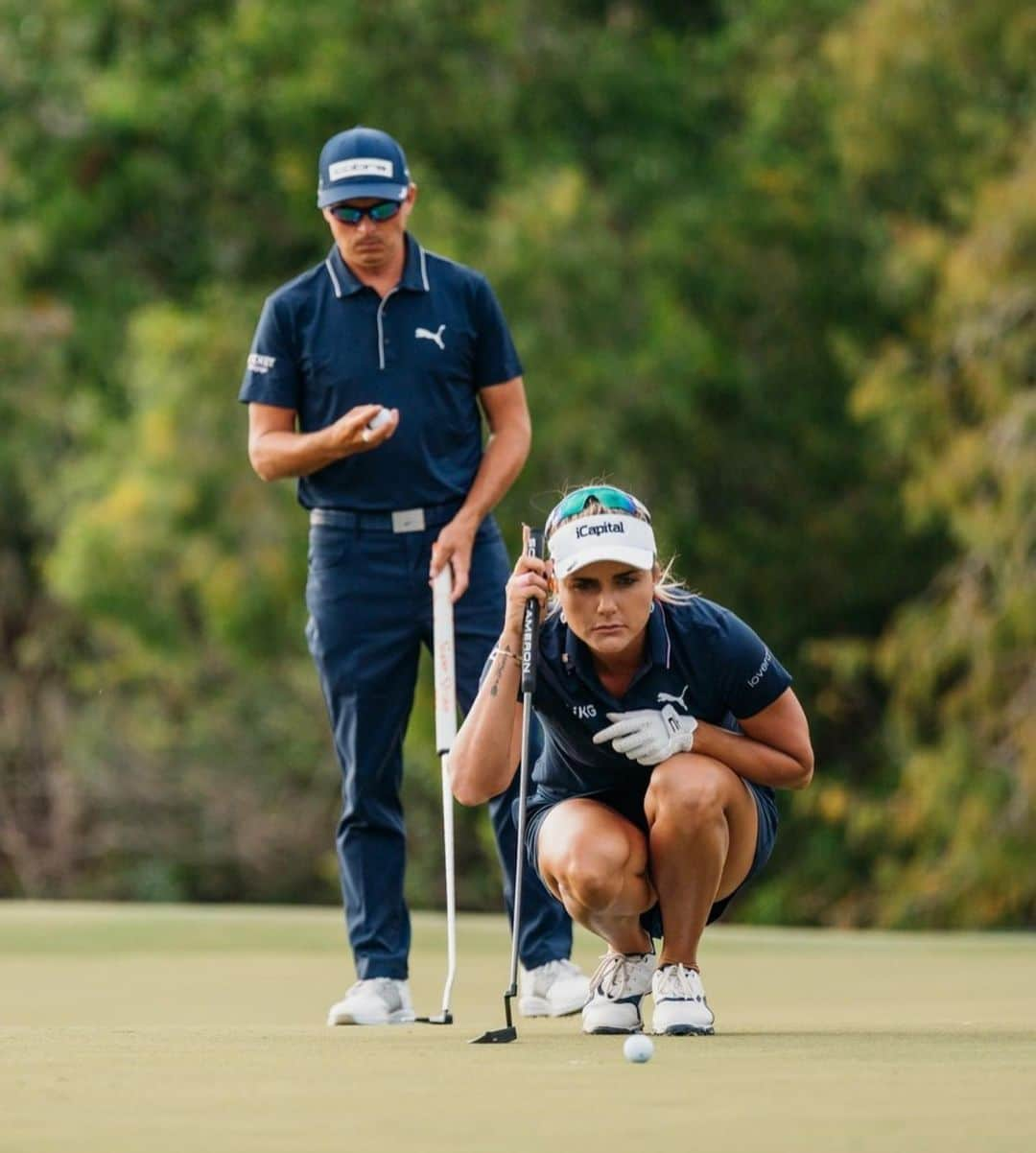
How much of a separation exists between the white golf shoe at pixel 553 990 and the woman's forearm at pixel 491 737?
0.91 metres

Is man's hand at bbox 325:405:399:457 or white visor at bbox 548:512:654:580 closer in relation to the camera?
white visor at bbox 548:512:654:580

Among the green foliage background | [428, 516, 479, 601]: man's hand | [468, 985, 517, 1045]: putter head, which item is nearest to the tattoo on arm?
[468, 985, 517, 1045]: putter head

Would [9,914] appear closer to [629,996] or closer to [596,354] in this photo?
[629,996]

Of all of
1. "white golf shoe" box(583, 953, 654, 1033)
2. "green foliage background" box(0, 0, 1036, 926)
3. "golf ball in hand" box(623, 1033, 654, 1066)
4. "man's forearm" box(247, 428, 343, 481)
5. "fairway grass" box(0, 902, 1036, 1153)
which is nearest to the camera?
"fairway grass" box(0, 902, 1036, 1153)

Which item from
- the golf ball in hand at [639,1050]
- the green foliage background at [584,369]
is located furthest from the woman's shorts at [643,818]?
the green foliage background at [584,369]

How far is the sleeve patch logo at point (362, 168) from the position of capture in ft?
21.6

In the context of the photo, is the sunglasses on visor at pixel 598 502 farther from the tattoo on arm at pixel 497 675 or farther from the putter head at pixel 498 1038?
the putter head at pixel 498 1038

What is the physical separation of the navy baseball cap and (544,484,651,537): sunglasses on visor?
138 cm

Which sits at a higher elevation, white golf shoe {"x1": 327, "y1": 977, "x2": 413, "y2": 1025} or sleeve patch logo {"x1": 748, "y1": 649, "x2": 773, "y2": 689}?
sleeve patch logo {"x1": 748, "y1": 649, "x2": 773, "y2": 689}

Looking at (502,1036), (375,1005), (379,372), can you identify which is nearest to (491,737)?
(502,1036)

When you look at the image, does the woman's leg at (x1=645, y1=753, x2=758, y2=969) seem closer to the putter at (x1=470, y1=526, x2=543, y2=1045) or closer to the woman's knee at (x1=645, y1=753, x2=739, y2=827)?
the woman's knee at (x1=645, y1=753, x2=739, y2=827)

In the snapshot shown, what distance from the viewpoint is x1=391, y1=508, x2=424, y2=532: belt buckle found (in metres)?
6.68

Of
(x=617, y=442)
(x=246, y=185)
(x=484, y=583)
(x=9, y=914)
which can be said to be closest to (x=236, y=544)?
(x=617, y=442)

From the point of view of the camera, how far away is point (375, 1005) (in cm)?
641
